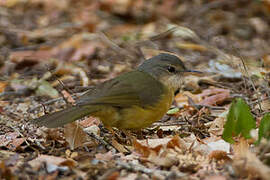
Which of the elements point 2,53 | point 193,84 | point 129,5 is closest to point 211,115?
point 193,84

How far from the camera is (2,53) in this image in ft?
27.9

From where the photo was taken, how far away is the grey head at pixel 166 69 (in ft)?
17.4

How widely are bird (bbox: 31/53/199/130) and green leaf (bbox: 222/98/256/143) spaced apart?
89 cm

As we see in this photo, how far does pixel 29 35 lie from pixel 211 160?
645 centimetres

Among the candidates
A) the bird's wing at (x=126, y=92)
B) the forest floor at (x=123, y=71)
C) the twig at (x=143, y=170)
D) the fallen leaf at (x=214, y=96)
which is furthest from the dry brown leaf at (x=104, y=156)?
the fallen leaf at (x=214, y=96)

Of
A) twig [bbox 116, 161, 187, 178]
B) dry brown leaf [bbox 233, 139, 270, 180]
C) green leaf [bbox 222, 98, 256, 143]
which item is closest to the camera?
dry brown leaf [bbox 233, 139, 270, 180]

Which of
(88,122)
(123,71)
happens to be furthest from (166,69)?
(123,71)

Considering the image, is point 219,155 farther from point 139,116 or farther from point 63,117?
point 63,117

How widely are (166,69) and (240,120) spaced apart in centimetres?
150

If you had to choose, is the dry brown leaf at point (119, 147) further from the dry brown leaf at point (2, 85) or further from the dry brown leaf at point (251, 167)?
the dry brown leaf at point (2, 85)

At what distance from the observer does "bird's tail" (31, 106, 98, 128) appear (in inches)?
163

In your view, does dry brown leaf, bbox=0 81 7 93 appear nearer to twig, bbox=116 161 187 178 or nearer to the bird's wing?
the bird's wing

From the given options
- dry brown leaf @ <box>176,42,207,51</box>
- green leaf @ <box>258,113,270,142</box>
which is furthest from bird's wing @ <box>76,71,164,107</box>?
dry brown leaf @ <box>176,42,207,51</box>

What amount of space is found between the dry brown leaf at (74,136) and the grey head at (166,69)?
1.30m
